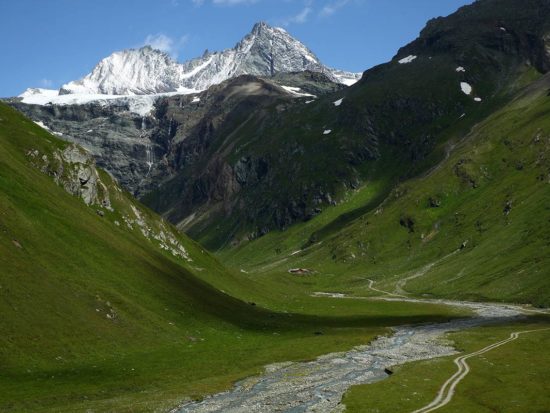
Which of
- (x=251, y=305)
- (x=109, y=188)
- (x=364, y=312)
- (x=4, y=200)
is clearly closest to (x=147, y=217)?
(x=109, y=188)

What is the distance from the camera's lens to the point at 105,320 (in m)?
83.6

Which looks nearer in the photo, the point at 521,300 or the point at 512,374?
the point at 512,374

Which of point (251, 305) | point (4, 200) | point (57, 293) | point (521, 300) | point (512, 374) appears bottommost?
point (521, 300)

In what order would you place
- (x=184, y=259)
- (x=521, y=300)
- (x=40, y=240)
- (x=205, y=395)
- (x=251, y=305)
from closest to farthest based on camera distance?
(x=205, y=395)
(x=40, y=240)
(x=251, y=305)
(x=521, y=300)
(x=184, y=259)

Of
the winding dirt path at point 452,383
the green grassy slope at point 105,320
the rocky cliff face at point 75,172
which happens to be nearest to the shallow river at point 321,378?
the green grassy slope at point 105,320

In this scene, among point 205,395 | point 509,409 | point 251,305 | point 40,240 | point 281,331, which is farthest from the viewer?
point 251,305

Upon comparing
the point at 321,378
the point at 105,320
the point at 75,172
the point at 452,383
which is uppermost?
the point at 75,172

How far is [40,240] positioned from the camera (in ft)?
308

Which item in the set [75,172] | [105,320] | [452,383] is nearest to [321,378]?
[452,383]

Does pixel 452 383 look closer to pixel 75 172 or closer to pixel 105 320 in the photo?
pixel 105 320

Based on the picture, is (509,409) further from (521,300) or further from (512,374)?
(521,300)

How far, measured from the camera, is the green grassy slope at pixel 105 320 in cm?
6384

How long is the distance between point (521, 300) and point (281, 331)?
76.8 metres

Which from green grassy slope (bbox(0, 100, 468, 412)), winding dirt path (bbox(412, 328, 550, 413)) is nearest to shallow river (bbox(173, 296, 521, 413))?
green grassy slope (bbox(0, 100, 468, 412))
